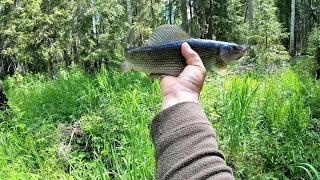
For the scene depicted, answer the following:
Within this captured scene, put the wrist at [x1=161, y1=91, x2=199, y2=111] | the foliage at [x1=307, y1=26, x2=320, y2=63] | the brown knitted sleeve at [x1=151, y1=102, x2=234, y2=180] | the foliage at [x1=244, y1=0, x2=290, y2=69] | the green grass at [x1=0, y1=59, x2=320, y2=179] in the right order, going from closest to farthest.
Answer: the brown knitted sleeve at [x1=151, y1=102, x2=234, y2=180], the wrist at [x1=161, y1=91, x2=199, y2=111], the green grass at [x1=0, y1=59, x2=320, y2=179], the foliage at [x1=244, y1=0, x2=290, y2=69], the foliage at [x1=307, y1=26, x2=320, y2=63]

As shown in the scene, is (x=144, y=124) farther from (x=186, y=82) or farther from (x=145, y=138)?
(x=186, y=82)

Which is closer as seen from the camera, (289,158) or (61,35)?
(289,158)

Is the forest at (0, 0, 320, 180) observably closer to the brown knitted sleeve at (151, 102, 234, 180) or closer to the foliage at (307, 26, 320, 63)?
the foliage at (307, 26, 320, 63)

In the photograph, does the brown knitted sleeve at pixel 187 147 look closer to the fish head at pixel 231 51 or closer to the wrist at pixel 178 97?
the wrist at pixel 178 97

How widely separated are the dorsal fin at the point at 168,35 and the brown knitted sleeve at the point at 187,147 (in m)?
0.46

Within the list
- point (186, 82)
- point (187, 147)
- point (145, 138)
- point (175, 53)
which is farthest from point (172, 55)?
point (145, 138)

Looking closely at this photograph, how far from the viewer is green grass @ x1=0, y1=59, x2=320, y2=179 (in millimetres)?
2602

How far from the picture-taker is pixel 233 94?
3191 mm

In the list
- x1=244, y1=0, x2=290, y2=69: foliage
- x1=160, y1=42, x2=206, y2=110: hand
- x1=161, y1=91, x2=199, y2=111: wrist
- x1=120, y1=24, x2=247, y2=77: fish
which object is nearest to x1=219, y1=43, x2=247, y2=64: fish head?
x1=120, y1=24, x2=247, y2=77: fish

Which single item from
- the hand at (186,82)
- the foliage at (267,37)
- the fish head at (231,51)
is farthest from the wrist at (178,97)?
the foliage at (267,37)

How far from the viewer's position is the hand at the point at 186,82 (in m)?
1.03

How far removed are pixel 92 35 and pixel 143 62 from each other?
7569 millimetres

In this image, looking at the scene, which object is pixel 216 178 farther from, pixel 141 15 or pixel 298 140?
pixel 141 15

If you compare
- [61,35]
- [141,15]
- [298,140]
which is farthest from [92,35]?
[298,140]
